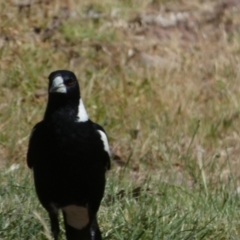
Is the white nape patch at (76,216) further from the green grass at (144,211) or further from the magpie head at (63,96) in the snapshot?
the magpie head at (63,96)

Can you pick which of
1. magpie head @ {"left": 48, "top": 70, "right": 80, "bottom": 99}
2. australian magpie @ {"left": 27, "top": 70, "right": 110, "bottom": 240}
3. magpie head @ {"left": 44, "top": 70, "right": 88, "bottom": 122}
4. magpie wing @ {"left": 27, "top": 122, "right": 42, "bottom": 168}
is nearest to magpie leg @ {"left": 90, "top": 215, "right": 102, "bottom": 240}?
australian magpie @ {"left": 27, "top": 70, "right": 110, "bottom": 240}

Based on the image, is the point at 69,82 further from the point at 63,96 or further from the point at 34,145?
the point at 34,145

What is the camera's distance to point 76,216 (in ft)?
16.9

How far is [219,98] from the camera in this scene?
763cm

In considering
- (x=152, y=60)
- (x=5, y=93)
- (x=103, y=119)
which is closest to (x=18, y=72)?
(x=5, y=93)

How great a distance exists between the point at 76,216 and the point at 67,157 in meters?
0.47

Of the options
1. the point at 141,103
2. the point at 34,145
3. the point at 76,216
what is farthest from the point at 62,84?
the point at 141,103

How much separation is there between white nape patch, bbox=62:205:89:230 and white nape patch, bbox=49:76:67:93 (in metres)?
0.61

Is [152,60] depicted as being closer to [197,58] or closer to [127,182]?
[197,58]

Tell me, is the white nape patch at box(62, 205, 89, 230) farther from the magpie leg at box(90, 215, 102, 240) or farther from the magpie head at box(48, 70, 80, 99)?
the magpie head at box(48, 70, 80, 99)

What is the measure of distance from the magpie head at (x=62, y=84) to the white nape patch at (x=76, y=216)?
1.92 feet

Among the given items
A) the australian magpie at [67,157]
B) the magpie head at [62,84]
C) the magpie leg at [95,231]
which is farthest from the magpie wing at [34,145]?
the magpie leg at [95,231]

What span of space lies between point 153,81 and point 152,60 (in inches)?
16.4

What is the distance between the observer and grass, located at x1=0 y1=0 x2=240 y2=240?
5289 mm
